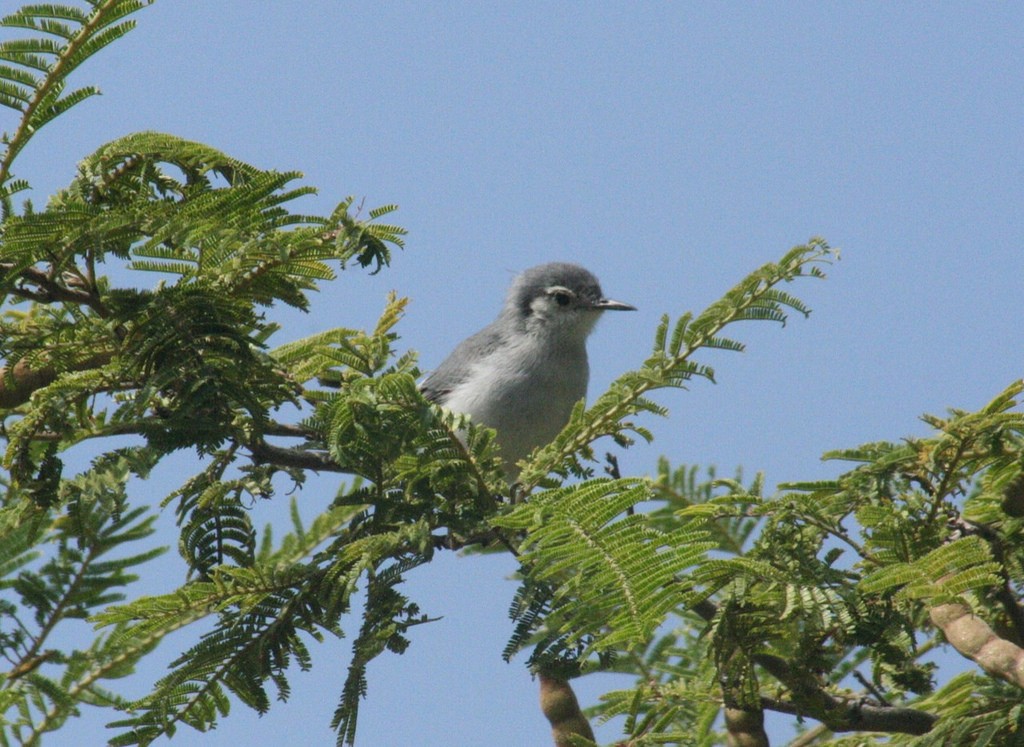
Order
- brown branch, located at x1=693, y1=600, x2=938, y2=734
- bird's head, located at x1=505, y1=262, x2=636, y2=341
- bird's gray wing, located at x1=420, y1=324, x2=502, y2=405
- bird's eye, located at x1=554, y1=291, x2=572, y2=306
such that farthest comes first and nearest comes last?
bird's eye, located at x1=554, y1=291, x2=572, y2=306 < bird's head, located at x1=505, y1=262, x2=636, y2=341 < bird's gray wing, located at x1=420, y1=324, x2=502, y2=405 < brown branch, located at x1=693, y1=600, x2=938, y2=734

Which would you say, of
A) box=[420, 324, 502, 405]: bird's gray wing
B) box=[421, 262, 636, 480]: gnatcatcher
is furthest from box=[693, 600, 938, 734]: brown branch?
box=[420, 324, 502, 405]: bird's gray wing

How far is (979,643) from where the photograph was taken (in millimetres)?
2555

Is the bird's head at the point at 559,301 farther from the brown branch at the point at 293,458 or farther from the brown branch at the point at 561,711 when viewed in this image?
the brown branch at the point at 561,711

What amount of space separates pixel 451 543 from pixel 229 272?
3.20 feet

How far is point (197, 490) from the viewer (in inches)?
126

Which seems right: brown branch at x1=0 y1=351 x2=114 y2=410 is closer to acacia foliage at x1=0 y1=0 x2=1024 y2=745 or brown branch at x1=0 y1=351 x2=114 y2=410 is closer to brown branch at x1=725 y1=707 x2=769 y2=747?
acacia foliage at x1=0 y1=0 x2=1024 y2=745

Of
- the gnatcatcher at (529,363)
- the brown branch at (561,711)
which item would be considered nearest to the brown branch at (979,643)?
the brown branch at (561,711)

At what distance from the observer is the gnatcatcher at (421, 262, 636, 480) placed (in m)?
6.32

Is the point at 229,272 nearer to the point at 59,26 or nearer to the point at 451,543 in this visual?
the point at 59,26

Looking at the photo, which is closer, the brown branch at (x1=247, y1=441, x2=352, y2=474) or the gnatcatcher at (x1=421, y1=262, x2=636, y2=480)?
the brown branch at (x1=247, y1=441, x2=352, y2=474)

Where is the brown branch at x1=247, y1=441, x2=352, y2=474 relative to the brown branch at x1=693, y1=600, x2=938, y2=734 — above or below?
above

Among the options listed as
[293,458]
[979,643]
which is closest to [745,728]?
[979,643]

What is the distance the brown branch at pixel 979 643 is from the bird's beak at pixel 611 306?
5.17 meters

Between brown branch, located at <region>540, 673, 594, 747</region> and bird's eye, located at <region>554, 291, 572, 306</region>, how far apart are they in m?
4.50
